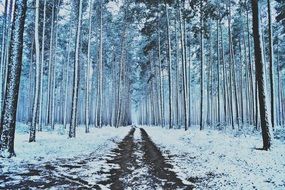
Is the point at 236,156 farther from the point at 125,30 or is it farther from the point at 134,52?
the point at 134,52

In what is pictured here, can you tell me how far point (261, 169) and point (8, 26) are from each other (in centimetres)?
1868

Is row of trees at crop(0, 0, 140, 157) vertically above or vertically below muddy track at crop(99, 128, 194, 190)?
above

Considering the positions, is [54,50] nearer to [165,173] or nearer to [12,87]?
[12,87]

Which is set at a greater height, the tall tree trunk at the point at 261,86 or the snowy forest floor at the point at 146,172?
the tall tree trunk at the point at 261,86

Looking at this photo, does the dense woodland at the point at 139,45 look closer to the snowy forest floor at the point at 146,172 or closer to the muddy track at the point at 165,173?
the snowy forest floor at the point at 146,172

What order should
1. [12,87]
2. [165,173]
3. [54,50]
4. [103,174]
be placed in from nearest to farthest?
1. [103,174]
2. [165,173]
3. [12,87]
4. [54,50]

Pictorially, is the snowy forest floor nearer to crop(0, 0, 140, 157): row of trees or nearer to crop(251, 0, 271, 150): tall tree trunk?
crop(251, 0, 271, 150): tall tree trunk

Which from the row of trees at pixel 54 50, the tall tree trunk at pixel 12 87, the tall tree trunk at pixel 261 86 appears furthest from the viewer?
the tall tree trunk at pixel 261 86

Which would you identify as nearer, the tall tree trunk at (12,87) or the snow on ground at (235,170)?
the snow on ground at (235,170)

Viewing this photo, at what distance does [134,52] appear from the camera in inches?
1786

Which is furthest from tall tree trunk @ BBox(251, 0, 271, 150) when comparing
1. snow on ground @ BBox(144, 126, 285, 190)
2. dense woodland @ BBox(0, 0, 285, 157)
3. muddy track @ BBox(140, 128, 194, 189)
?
muddy track @ BBox(140, 128, 194, 189)

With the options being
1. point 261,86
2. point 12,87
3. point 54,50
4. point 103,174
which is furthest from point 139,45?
point 103,174

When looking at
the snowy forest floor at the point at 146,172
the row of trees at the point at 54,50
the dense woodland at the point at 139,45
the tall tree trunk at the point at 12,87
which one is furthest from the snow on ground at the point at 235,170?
the row of trees at the point at 54,50

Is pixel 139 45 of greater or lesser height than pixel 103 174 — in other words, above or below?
above
